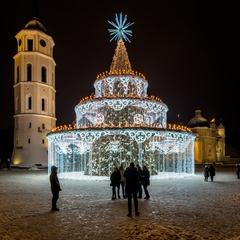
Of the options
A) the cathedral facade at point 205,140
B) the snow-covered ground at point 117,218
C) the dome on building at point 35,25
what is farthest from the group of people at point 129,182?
the cathedral facade at point 205,140

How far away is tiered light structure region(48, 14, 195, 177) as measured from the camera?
1350 inches

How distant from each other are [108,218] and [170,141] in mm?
25404

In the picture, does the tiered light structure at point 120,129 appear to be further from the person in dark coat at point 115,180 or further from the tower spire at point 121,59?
the person in dark coat at point 115,180

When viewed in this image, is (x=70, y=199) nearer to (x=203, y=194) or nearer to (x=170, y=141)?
(x=203, y=194)

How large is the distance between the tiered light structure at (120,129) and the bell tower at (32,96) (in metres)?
25.7

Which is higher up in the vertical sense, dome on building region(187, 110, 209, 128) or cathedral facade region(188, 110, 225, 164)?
dome on building region(187, 110, 209, 128)

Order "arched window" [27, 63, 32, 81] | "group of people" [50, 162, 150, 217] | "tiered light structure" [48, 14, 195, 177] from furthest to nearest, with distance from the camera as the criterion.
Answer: "arched window" [27, 63, 32, 81] < "tiered light structure" [48, 14, 195, 177] < "group of people" [50, 162, 150, 217]

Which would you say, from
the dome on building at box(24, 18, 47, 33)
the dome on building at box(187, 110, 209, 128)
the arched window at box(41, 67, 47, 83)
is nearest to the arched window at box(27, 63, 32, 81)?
the arched window at box(41, 67, 47, 83)

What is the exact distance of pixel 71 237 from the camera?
36.5 ft

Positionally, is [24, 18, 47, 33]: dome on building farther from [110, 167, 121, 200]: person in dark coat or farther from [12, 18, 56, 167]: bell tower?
[110, 167, 121, 200]: person in dark coat

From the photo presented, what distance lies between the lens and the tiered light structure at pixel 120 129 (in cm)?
3428

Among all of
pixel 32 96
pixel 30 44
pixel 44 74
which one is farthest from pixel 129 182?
pixel 30 44

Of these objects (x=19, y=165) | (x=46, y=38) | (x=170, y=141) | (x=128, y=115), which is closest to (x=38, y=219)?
(x=128, y=115)

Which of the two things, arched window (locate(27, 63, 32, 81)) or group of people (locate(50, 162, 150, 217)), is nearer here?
group of people (locate(50, 162, 150, 217))
